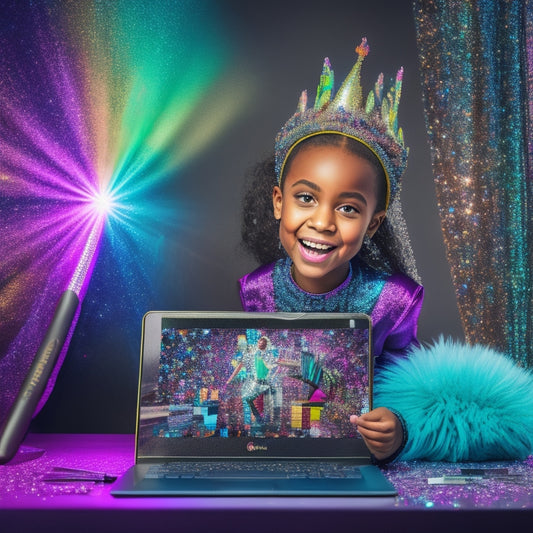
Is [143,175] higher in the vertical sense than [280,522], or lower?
higher

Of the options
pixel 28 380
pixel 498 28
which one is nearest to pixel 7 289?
pixel 28 380

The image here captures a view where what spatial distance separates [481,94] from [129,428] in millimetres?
951

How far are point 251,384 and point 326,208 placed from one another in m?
0.35

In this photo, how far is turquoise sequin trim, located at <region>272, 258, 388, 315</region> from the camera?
3.89 feet

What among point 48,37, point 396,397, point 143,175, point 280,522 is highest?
point 48,37

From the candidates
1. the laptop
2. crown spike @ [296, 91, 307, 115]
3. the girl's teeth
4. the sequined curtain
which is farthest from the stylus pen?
the sequined curtain

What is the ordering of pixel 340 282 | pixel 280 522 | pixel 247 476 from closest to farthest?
pixel 280 522 → pixel 247 476 → pixel 340 282

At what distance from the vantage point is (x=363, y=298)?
1.19m

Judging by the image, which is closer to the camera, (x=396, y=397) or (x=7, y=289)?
(x=396, y=397)

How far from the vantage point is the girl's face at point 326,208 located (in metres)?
1.13

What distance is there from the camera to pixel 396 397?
104 cm

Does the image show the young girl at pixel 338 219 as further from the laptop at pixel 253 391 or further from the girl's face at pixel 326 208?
the laptop at pixel 253 391

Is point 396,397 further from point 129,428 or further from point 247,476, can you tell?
point 129,428

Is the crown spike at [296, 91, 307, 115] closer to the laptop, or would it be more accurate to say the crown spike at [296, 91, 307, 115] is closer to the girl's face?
the girl's face
